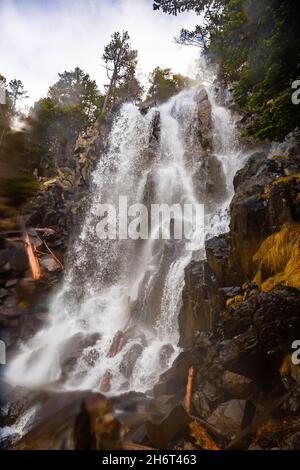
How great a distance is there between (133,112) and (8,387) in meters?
28.2

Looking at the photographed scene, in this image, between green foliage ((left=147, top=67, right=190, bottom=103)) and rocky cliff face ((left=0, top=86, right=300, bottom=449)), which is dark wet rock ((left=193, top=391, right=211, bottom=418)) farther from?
green foliage ((left=147, top=67, right=190, bottom=103))

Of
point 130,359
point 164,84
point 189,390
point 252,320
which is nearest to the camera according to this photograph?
point 252,320

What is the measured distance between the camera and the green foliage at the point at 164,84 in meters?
38.8

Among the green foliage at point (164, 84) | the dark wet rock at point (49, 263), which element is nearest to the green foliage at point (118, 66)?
the green foliage at point (164, 84)

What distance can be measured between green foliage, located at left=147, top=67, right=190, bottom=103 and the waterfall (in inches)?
224

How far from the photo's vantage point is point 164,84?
130 feet

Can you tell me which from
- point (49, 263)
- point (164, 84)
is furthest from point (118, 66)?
point (49, 263)

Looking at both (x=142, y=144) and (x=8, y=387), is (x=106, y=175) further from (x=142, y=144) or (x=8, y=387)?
(x=8, y=387)

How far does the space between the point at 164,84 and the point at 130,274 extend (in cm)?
2976

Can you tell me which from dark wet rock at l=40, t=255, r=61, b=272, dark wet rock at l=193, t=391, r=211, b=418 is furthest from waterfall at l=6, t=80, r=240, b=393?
dark wet rock at l=193, t=391, r=211, b=418

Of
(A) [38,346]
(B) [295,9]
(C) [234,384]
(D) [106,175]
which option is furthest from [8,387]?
(D) [106,175]

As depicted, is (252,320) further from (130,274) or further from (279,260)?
(130,274)

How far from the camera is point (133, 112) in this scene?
105ft

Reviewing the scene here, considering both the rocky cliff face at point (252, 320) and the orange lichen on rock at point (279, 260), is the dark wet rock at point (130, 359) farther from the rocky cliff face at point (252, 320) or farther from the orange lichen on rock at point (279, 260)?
the orange lichen on rock at point (279, 260)
